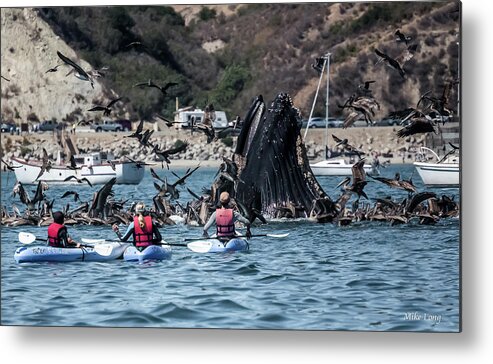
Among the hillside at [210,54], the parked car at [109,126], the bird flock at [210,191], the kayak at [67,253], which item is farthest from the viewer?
the parked car at [109,126]

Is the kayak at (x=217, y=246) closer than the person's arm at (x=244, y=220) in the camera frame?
Yes

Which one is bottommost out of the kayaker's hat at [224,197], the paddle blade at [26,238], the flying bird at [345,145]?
the paddle blade at [26,238]

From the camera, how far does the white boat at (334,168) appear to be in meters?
15.5

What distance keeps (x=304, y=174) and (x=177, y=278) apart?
7.81 feet

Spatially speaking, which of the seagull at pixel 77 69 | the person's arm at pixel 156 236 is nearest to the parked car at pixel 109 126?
the seagull at pixel 77 69

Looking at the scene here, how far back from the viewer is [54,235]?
15.5 metres

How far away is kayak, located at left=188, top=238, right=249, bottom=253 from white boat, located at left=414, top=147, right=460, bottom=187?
239cm

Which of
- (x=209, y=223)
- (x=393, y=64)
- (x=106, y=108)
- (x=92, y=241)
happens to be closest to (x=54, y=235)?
(x=92, y=241)

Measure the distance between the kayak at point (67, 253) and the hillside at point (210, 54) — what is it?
1639 millimetres

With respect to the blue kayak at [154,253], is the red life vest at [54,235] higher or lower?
higher

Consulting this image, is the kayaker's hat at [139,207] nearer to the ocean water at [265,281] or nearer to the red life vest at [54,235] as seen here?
the ocean water at [265,281]

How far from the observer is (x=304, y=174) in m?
16.2

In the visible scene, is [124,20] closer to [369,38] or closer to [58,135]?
[58,135]

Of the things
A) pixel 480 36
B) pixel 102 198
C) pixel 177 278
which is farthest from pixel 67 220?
pixel 480 36
